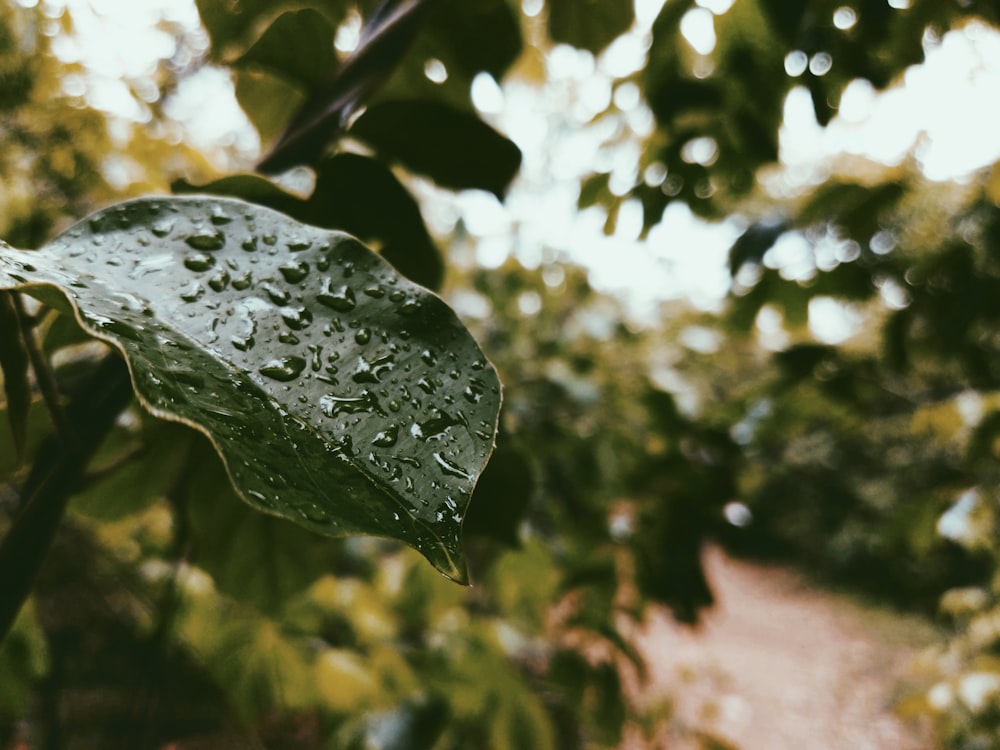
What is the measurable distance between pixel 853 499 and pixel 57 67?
9.34 m

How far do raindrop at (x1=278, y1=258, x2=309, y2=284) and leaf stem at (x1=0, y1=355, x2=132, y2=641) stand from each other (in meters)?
0.16

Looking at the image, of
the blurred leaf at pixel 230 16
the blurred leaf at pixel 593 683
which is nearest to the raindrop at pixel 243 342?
the blurred leaf at pixel 230 16

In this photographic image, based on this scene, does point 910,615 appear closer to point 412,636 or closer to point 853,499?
point 853,499

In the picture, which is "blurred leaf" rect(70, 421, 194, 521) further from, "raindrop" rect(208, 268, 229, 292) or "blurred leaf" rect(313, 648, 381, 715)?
"blurred leaf" rect(313, 648, 381, 715)

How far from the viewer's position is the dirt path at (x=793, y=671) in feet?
16.2

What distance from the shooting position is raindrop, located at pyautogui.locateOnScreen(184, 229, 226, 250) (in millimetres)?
298

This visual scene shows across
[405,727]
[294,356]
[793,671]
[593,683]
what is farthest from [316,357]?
[793,671]

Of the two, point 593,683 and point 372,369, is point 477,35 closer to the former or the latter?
point 372,369

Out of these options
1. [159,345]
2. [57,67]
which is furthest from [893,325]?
[57,67]

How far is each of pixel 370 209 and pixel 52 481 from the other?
0.99ft

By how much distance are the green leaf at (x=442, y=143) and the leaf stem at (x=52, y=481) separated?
0.29 metres

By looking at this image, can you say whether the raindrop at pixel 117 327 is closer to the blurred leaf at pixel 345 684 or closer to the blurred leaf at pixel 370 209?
the blurred leaf at pixel 370 209

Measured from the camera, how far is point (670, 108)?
3.06 ft

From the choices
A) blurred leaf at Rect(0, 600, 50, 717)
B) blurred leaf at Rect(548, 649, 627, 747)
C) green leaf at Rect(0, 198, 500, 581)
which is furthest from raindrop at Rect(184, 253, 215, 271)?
blurred leaf at Rect(548, 649, 627, 747)
